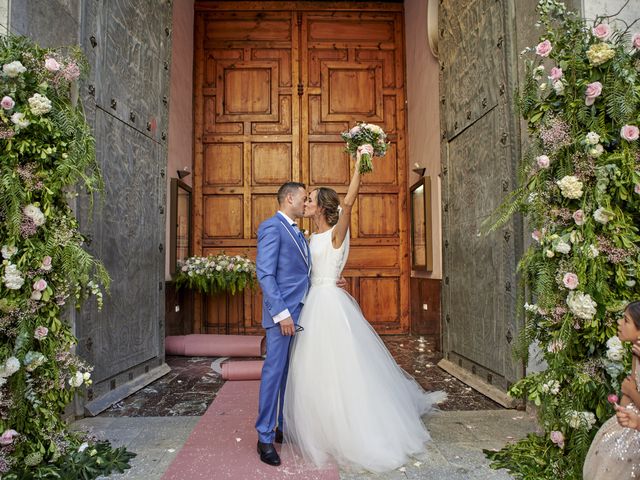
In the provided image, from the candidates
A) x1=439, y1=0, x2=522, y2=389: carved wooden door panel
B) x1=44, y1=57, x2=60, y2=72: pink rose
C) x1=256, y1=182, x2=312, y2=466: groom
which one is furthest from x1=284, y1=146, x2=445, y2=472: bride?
x1=44, y1=57, x2=60, y2=72: pink rose

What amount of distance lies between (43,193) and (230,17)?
259 inches

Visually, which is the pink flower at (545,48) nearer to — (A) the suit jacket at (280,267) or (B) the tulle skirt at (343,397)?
(A) the suit jacket at (280,267)

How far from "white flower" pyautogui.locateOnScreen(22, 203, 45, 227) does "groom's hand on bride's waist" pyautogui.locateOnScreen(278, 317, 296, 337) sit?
1.43m

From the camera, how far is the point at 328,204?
139 inches

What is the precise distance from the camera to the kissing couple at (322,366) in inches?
119

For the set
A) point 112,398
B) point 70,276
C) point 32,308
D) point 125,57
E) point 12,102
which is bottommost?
point 112,398

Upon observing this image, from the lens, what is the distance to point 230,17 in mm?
8305

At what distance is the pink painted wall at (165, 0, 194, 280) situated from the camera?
7.09 meters

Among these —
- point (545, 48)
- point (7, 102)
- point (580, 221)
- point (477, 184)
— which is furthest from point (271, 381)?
point (477, 184)

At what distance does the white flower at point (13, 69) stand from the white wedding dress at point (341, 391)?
6.48 ft

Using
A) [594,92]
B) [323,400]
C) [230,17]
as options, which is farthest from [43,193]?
[230,17]

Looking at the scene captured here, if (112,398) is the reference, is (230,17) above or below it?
above

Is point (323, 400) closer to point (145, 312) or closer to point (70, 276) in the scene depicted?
point (70, 276)

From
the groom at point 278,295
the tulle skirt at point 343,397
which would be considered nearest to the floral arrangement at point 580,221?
the tulle skirt at point 343,397
